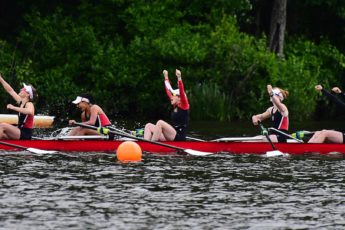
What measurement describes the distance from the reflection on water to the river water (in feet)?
0.05

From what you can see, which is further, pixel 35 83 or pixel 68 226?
pixel 35 83

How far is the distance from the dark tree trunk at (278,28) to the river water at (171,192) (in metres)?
22.0

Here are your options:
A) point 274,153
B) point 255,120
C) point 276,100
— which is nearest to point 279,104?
point 276,100

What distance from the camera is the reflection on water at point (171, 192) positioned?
55.5 feet

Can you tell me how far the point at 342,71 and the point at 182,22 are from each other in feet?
25.5

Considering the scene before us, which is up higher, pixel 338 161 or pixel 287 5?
pixel 287 5

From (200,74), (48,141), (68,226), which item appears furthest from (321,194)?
(200,74)

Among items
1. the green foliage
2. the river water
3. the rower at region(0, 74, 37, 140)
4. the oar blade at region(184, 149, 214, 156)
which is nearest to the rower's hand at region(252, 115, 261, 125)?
the river water

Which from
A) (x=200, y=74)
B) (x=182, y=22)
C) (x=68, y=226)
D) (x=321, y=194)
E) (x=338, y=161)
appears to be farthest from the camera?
(x=182, y=22)

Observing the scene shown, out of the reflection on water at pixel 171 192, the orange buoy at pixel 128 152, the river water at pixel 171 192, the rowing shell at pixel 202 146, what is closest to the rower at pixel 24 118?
the rowing shell at pixel 202 146

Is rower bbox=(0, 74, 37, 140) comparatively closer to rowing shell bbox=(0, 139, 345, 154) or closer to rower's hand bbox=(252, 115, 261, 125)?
rowing shell bbox=(0, 139, 345, 154)

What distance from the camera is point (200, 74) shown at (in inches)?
1736

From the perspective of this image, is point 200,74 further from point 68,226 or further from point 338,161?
point 68,226

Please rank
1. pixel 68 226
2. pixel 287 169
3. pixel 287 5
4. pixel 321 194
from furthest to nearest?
pixel 287 5
pixel 287 169
pixel 321 194
pixel 68 226
